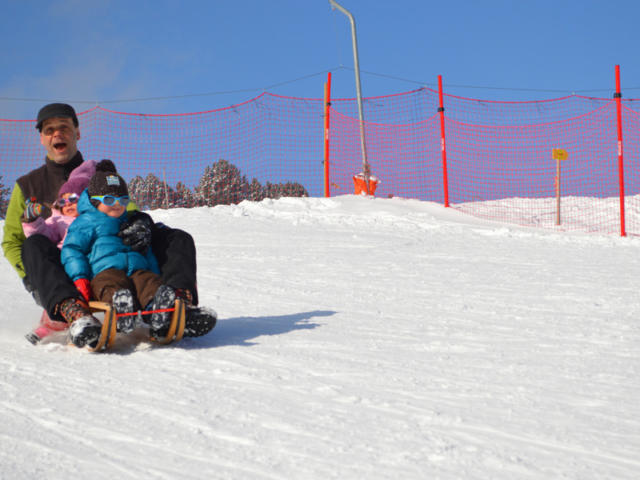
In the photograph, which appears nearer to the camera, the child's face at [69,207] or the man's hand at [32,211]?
the man's hand at [32,211]

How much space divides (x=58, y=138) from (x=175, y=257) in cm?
107

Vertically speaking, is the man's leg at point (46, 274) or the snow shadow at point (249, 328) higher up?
the man's leg at point (46, 274)

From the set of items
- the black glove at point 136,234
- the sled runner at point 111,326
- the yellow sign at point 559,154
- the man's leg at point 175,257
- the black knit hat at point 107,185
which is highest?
the yellow sign at point 559,154

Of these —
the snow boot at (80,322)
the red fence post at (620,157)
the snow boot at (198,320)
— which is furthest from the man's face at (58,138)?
the red fence post at (620,157)

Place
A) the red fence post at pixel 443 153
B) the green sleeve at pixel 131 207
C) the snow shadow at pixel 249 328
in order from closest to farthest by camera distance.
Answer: the snow shadow at pixel 249 328 → the green sleeve at pixel 131 207 → the red fence post at pixel 443 153

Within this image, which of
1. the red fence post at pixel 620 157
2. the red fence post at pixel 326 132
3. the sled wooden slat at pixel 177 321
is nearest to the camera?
the sled wooden slat at pixel 177 321

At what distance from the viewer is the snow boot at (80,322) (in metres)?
2.97

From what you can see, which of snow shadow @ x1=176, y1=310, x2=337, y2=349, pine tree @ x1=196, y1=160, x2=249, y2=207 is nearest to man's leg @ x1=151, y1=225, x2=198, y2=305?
snow shadow @ x1=176, y1=310, x2=337, y2=349

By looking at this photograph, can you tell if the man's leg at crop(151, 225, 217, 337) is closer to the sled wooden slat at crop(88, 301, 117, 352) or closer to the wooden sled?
the wooden sled

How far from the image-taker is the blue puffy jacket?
10.6ft

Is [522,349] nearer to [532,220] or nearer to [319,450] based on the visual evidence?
[319,450]

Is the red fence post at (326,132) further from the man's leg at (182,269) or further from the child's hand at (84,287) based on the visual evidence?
the child's hand at (84,287)

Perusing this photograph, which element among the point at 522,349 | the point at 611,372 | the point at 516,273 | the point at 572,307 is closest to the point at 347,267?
the point at 516,273

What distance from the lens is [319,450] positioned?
1.92 m
